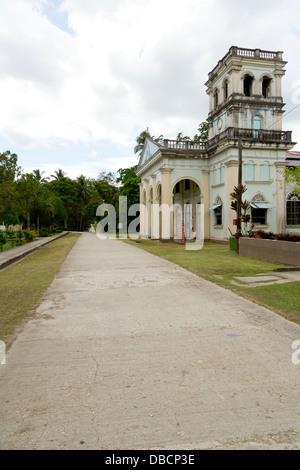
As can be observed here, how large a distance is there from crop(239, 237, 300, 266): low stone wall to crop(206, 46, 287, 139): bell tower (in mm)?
11708

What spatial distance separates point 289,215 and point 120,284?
20.7m

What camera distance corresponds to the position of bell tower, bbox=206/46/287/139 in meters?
24.7

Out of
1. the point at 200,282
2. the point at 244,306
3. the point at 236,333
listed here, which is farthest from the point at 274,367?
the point at 200,282

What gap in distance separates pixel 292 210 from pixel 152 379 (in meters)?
25.1

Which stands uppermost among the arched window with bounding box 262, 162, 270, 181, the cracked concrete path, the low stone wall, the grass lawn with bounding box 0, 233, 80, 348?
the arched window with bounding box 262, 162, 270, 181

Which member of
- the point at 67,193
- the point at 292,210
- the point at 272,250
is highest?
the point at 67,193

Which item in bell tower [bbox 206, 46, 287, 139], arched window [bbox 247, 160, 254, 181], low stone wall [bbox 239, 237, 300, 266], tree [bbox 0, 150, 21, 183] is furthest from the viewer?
bell tower [bbox 206, 46, 287, 139]

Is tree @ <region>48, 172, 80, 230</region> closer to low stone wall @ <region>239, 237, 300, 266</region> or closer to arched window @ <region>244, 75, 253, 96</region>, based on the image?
arched window @ <region>244, 75, 253, 96</region>

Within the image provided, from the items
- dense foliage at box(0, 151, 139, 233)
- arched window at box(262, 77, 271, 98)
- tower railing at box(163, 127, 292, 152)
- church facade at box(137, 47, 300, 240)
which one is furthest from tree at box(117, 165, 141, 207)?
arched window at box(262, 77, 271, 98)

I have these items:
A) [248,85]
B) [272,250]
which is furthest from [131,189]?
[272,250]

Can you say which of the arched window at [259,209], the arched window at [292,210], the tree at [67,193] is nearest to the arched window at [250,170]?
the arched window at [259,209]

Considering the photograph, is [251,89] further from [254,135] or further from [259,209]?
[259,209]

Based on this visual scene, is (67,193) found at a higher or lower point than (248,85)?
lower

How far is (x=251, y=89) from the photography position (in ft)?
83.5
